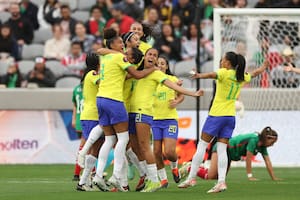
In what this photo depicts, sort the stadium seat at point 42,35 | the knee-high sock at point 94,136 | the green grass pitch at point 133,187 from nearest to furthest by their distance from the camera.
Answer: the green grass pitch at point 133,187 < the knee-high sock at point 94,136 < the stadium seat at point 42,35

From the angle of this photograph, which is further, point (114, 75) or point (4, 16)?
point (4, 16)

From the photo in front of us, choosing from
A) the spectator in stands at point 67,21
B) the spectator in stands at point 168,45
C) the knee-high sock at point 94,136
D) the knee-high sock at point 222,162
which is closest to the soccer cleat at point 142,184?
the knee-high sock at point 94,136

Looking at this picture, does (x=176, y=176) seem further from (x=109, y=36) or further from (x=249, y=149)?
(x=109, y=36)

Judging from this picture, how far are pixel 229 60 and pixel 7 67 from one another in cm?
1132

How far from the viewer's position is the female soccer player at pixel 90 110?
15641mm

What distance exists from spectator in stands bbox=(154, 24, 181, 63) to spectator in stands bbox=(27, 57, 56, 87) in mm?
2868

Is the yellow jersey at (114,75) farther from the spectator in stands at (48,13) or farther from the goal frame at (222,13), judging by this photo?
the spectator in stands at (48,13)

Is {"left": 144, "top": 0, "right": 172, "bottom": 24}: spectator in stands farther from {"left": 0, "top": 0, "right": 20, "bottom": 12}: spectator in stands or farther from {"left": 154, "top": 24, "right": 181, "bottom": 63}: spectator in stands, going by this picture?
{"left": 0, "top": 0, "right": 20, "bottom": 12}: spectator in stands

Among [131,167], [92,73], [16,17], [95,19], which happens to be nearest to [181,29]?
[95,19]

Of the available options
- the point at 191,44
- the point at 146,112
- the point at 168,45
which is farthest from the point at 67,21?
the point at 146,112

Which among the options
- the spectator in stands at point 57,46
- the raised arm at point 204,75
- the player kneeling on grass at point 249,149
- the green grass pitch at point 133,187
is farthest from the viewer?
the spectator in stands at point 57,46

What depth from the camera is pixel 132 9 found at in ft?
92.7

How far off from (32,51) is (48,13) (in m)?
1.69

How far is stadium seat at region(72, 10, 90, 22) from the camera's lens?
28.5 m
